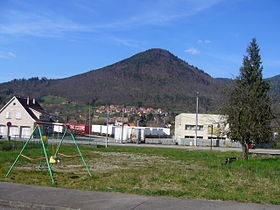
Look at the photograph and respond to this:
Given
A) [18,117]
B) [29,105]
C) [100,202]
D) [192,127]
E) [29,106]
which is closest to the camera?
[100,202]

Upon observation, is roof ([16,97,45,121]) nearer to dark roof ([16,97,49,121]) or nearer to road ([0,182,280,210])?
dark roof ([16,97,49,121])

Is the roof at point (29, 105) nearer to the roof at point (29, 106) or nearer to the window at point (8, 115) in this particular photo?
the roof at point (29, 106)

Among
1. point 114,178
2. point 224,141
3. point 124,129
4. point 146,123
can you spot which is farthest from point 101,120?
point 114,178

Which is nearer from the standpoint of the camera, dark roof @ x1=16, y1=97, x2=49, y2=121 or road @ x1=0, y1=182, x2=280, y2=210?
road @ x1=0, y1=182, x2=280, y2=210

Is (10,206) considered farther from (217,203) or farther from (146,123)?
(146,123)

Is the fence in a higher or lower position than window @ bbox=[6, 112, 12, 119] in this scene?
lower

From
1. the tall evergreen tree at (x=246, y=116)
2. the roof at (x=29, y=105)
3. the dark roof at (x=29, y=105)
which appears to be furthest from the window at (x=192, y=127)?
the tall evergreen tree at (x=246, y=116)

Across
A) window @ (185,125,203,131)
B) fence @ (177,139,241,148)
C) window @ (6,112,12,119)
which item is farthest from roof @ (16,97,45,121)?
window @ (185,125,203,131)

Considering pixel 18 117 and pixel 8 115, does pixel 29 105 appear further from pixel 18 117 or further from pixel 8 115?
pixel 8 115

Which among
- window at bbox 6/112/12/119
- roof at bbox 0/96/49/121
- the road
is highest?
roof at bbox 0/96/49/121

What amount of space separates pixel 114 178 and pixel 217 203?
5.74m

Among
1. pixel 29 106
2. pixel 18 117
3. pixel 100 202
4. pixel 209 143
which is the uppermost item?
pixel 29 106

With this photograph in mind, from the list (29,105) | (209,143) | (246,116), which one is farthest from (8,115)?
(246,116)

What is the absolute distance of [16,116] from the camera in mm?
64312
